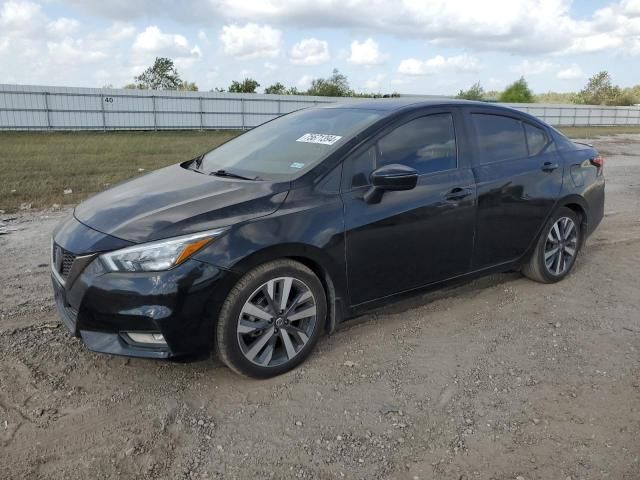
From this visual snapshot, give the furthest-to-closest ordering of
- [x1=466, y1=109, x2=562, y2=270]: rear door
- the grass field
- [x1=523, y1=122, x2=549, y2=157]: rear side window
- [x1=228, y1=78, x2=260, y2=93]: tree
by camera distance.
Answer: [x1=228, y1=78, x2=260, y2=93]: tree < the grass field < [x1=523, y1=122, x2=549, y2=157]: rear side window < [x1=466, y1=109, x2=562, y2=270]: rear door

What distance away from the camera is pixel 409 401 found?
317 centimetres

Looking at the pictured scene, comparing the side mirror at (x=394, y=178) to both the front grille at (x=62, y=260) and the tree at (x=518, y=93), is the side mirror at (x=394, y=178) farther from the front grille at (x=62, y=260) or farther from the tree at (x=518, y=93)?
the tree at (x=518, y=93)

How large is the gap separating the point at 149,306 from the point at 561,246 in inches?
148

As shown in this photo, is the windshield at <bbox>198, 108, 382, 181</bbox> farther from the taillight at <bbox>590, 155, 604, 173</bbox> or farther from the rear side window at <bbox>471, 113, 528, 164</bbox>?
the taillight at <bbox>590, 155, 604, 173</bbox>

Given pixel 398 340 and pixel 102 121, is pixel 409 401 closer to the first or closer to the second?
pixel 398 340

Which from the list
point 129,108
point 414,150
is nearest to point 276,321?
point 414,150

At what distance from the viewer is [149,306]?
116 inches

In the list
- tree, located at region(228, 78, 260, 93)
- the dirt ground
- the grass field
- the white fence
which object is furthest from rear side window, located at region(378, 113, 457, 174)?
tree, located at region(228, 78, 260, 93)

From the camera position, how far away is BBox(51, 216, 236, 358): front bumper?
2.94 metres

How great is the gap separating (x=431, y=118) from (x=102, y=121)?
24261mm

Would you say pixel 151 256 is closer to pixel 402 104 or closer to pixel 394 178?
pixel 394 178

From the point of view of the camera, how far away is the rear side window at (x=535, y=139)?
15.7 feet

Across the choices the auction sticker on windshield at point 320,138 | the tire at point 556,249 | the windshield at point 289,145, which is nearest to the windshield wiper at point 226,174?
the windshield at point 289,145

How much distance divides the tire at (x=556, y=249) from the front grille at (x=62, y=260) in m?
3.69
